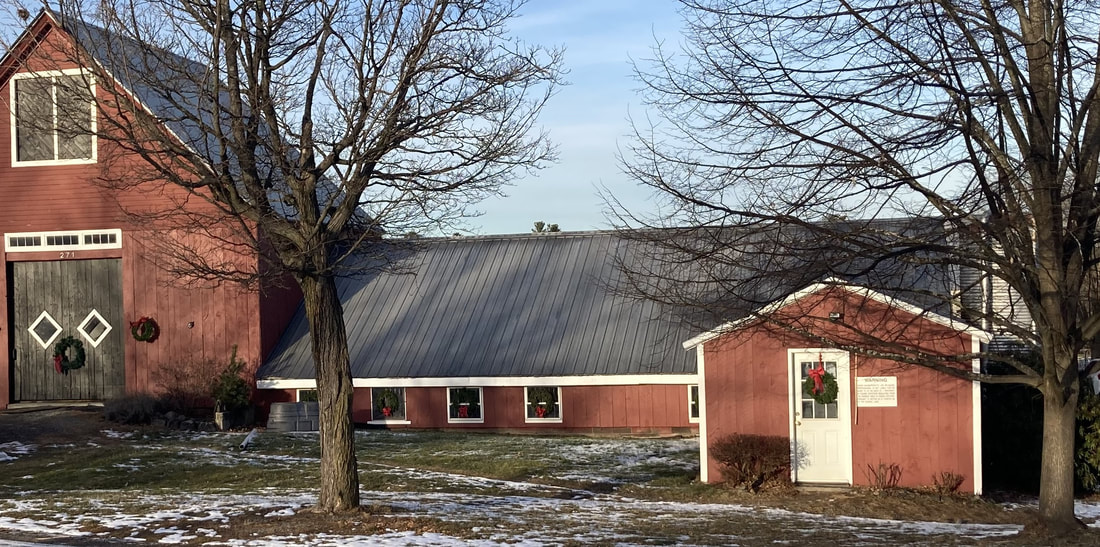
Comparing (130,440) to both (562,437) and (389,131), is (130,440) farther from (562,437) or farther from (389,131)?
(389,131)

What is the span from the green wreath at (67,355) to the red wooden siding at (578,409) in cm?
440

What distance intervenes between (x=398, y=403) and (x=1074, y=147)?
57.9ft

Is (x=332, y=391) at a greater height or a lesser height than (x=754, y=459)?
greater

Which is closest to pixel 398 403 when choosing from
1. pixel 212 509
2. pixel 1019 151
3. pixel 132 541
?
pixel 212 509

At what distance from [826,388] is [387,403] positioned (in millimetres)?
11453

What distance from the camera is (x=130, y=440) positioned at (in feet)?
70.6

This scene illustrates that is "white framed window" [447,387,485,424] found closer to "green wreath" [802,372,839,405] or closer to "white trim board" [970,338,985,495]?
"green wreath" [802,372,839,405]

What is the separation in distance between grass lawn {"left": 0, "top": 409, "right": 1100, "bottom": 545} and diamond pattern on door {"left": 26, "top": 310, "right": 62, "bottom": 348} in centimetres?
399

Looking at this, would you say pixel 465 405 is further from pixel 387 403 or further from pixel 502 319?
pixel 502 319

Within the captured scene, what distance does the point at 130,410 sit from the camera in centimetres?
2331

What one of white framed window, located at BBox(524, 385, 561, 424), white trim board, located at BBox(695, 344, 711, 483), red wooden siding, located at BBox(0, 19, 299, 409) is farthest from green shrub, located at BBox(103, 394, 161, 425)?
white trim board, located at BBox(695, 344, 711, 483)

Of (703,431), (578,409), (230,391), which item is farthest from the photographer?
(230,391)

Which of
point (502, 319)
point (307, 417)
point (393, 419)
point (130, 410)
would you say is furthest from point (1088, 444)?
point (130, 410)

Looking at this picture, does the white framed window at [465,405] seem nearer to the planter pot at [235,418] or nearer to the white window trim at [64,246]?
the planter pot at [235,418]
